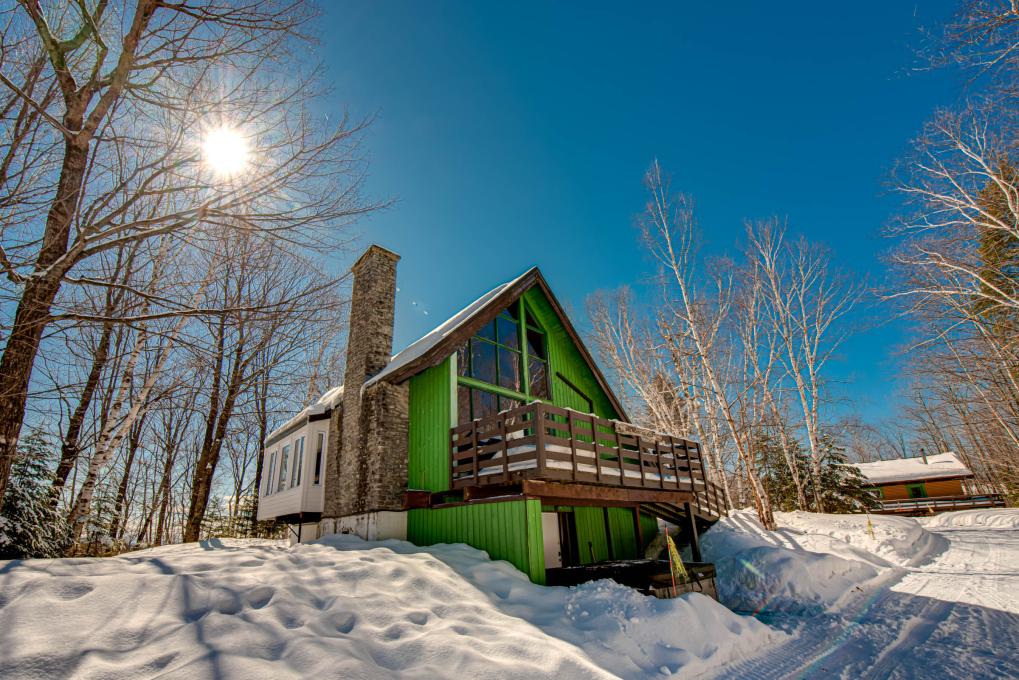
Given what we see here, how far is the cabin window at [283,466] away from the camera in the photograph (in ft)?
44.1

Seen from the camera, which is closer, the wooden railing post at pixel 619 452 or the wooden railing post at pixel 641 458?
the wooden railing post at pixel 619 452

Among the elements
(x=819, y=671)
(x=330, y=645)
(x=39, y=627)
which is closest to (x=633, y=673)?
(x=819, y=671)

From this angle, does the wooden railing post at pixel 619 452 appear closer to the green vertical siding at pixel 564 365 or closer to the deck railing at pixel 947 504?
the green vertical siding at pixel 564 365

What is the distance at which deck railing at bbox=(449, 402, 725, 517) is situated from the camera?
26.7 feet

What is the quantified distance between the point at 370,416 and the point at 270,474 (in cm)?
722

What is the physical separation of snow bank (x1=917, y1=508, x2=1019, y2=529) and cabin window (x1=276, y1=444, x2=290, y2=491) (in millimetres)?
29343

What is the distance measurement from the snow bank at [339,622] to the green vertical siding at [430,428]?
2.52 metres

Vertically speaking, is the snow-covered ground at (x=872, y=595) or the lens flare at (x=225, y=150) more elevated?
the lens flare at (x=225, y=150)

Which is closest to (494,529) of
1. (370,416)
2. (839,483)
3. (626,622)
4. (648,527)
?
(626,622)

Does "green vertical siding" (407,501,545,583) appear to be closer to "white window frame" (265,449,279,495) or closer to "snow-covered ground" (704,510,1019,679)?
"snow-covered ground" (704,510,1019,679)

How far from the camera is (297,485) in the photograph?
39.9ft

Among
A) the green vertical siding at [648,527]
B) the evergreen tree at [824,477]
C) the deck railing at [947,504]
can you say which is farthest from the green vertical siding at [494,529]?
the deck railing at [947,504]

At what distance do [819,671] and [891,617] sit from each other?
12.2 feet

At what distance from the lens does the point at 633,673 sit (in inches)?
196
